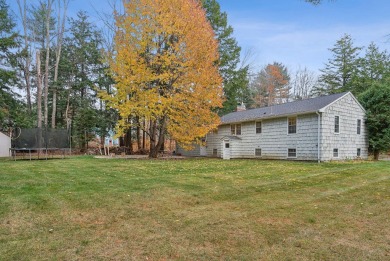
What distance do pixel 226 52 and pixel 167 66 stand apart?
968 cm

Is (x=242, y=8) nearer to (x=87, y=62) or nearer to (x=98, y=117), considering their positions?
(x=98, y=117)

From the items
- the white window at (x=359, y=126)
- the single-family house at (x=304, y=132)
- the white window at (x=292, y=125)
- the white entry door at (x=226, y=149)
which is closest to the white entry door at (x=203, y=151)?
the single-family house at (x=304, y=132)

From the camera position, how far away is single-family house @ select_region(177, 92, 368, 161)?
563 inches

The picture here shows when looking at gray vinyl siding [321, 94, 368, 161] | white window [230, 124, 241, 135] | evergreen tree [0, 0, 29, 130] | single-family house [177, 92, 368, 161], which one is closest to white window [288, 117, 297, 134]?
single-family house [177, 92, 368, 161]

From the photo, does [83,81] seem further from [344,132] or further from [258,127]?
[344,132]

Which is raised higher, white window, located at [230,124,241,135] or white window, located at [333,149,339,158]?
white window, located at [230,124,241,135]

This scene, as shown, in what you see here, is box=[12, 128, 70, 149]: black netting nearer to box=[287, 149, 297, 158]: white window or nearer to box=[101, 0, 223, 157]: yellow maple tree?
box=[101, 0, 223, 157]: yellow maple tree

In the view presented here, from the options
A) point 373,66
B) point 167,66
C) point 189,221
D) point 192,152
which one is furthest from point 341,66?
point 189,221

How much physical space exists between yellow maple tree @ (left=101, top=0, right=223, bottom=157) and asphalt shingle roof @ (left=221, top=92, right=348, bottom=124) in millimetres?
3715

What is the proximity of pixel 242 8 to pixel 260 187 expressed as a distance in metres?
9.78

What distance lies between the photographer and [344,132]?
1533 centimetres

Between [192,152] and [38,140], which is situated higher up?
[38,140]

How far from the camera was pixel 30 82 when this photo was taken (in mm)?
25219

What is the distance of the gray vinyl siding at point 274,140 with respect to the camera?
47.6 ft
